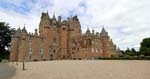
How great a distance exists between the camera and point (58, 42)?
81125mm

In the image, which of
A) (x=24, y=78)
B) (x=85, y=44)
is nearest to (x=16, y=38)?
(x=85, y=44)

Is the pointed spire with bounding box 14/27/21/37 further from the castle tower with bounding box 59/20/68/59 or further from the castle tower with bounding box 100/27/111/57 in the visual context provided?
the castle tower with bounding box 100/27/111/57

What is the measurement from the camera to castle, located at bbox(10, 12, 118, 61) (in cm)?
7081

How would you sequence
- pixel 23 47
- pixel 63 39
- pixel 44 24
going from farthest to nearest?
1. pixel 63 39
2. pixel 44 24
3. pixel 23 47

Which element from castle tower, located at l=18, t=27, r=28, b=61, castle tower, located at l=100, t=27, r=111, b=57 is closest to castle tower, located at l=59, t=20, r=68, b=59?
castle tower, located at l=100, t=27, r=111, b=57

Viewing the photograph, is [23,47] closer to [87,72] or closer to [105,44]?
[105,44]

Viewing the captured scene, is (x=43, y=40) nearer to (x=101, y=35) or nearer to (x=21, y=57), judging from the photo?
(x=21, y=57)

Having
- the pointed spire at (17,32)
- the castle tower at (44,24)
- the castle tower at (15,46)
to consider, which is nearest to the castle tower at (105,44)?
the castle tower at (44,24)

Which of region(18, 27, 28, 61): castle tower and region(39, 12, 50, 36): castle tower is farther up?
Result: region(39, 12, 50, 36): castle tower

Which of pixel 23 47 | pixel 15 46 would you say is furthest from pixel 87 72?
pixel 15 46

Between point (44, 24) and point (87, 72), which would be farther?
point (44, 24)

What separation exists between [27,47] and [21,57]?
402cm

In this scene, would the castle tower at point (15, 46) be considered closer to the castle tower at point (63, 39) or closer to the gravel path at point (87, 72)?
the castle tower at point (63, 39)

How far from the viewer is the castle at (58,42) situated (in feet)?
232
